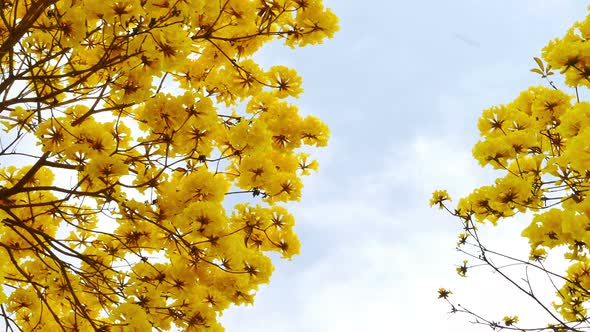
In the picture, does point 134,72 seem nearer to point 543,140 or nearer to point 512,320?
point 543,140

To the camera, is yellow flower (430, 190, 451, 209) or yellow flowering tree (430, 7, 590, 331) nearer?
yellow flowering tree (430, 7, 590, 331)

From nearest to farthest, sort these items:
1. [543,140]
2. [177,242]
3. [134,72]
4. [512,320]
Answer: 1. [134,72]
2. [177,242]
3. [543,140]
4. [512,320]

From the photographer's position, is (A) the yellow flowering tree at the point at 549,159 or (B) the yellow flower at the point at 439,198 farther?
(B) the yellow flower at the point at 439,198

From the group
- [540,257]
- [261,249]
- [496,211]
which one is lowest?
Answer: [261,249]

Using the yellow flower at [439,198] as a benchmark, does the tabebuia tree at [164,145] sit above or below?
below

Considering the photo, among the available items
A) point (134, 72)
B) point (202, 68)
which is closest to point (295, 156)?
point (202, 68)

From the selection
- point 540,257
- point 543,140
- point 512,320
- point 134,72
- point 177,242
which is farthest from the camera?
point 512,320

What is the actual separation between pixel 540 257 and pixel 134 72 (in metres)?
4.83

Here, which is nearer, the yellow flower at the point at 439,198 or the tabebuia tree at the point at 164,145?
the tabebuia tree at the point at 164,145

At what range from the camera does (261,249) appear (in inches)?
189

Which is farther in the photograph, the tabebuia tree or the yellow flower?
the yellow flower

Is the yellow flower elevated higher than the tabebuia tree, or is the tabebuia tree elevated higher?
the yellow flower

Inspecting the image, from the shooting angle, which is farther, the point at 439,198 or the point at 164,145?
the point at 439,198

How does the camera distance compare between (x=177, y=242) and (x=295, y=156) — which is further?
(x=295, y=156)
